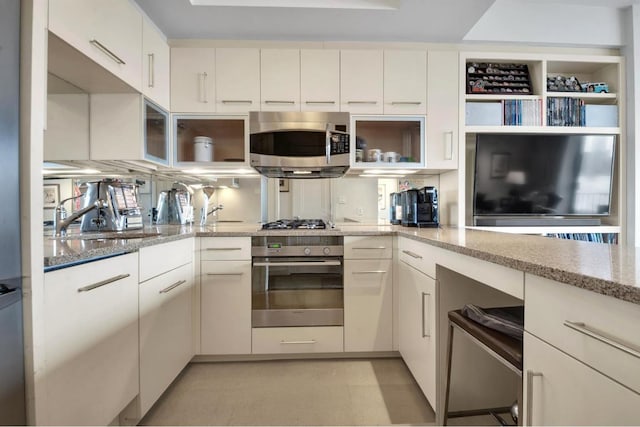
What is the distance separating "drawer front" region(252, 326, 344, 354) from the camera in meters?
1.93

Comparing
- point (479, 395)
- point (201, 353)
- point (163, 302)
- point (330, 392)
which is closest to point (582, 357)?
point (479, 395)

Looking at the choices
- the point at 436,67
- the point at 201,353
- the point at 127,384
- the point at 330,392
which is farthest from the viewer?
the point at 436,67

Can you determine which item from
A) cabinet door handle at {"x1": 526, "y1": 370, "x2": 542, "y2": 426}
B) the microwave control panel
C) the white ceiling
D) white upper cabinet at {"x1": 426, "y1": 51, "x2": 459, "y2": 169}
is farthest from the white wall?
cabinet door handle at {"x1": 526, "y1": 370, "x2": 542, "y2": 426}

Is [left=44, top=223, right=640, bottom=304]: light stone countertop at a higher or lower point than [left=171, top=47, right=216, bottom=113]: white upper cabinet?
lower

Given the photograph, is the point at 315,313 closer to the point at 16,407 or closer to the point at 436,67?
the point at 16,407

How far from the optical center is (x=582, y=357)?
0.61 m

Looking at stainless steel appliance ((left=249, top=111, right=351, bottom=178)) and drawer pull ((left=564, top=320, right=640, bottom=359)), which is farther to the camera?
stainless steel appliance ((left=249, top=111, right=351, bottom=178))

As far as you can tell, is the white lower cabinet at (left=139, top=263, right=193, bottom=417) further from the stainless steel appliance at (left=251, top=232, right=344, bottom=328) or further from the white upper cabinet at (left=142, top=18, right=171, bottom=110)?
the white upper cabinet at (left=142, top=18, right=171, bottom=110)

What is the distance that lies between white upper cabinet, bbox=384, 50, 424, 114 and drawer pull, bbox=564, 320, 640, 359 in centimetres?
186

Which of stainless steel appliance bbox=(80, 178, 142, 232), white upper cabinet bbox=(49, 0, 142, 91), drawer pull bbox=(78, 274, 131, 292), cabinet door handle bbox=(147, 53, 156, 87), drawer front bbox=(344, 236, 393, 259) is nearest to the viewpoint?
drawer pull bbox=(78, 274, 131, 292)

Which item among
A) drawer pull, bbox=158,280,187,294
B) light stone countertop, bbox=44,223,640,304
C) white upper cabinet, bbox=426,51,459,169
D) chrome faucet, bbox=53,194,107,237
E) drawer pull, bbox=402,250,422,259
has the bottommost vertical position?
drawer pull, bbox=158,280,187,294

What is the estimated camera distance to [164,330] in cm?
153

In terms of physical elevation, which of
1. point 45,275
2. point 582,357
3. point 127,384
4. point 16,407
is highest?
point 45,275

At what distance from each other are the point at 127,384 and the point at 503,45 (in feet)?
11.0
